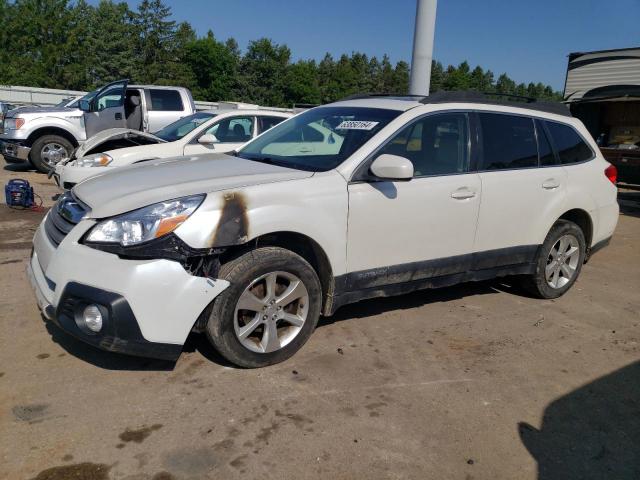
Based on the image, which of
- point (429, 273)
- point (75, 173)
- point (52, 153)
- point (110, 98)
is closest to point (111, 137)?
point (75, 173)

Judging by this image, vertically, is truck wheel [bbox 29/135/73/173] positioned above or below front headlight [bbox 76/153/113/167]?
below

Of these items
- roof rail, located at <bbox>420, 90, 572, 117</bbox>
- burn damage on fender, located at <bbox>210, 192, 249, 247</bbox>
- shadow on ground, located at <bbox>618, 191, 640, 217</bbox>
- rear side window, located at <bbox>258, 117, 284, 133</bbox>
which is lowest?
shadow on ground, located at <bbox>618, 191, 640, 217</bbox>

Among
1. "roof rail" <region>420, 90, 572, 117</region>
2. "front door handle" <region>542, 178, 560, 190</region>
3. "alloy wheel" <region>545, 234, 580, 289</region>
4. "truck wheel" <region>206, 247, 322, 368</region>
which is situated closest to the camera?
"truck wheel" <region>206, 247, 322, 368</region>

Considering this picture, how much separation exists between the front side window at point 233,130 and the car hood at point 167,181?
4.59m

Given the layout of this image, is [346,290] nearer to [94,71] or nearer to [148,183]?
[148,183]

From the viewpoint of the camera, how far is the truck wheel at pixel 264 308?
10.6ft

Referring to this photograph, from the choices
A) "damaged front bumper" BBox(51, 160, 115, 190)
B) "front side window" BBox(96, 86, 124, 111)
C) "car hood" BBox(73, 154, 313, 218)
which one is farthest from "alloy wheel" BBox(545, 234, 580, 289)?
"front side window" BBox(96, 86, 124, 111)

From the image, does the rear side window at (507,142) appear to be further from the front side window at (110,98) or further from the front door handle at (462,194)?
the front side window at (110,98)

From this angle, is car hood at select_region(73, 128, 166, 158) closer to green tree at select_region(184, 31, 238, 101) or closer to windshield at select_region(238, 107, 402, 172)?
windshield at select_region(238, 107, 402, 172)

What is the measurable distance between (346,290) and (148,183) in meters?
1.48

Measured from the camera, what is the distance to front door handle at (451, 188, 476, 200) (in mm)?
4133

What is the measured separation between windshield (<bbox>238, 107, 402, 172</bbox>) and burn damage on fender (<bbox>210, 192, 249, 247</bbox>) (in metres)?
0.70

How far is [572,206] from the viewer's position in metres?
4.99

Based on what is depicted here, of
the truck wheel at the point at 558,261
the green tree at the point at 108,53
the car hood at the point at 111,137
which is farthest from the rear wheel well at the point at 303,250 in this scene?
the green tree at the point at 108,53
